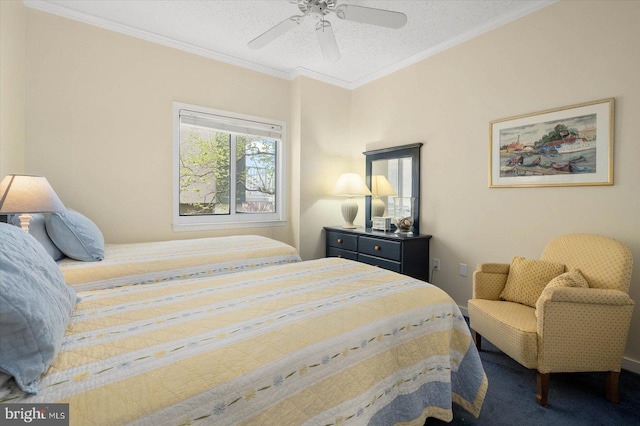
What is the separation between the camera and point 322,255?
412 cm

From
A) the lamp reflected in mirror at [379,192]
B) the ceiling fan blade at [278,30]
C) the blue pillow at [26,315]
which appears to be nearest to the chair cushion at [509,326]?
the lamp reflected in mirror at [379,192]

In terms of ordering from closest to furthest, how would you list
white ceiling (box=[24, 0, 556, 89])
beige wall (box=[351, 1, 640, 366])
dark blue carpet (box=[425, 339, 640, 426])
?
1. dark blue carpet (box=[425, 339, 640, 426])
2. beige wall (box=[351, 1, 640, 366])
3. white ceiling (box=[24, 0, 556, 89])

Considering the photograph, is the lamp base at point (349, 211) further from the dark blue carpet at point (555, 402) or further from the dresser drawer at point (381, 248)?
the dark blue carpet at point (555, 402)

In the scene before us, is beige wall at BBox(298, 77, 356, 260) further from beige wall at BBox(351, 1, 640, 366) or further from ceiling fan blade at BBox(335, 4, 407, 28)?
ceiling fan blade at BBox(335, 4, 407, 28)

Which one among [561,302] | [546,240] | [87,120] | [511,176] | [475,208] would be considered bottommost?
[561,302]

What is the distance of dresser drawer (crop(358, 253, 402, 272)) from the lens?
10.1 ft

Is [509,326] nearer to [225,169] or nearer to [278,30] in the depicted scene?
[278,30]


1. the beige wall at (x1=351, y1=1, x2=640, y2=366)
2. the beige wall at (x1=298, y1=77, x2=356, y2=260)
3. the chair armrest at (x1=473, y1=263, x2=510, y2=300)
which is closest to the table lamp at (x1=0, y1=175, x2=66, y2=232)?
the beige wall at (x1=298, y1=77, x2=356, y2=260)

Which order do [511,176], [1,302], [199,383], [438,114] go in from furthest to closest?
[438,114]
[511,176]
[199,383]
[1,302]

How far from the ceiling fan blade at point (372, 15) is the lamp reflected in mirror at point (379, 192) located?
1.91m

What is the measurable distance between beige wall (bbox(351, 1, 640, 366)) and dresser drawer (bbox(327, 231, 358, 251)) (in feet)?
2.57

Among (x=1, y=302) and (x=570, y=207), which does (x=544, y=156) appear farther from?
(x=1, y=302)

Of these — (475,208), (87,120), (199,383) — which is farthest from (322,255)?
(199,383)

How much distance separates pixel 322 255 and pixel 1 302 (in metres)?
3.51
